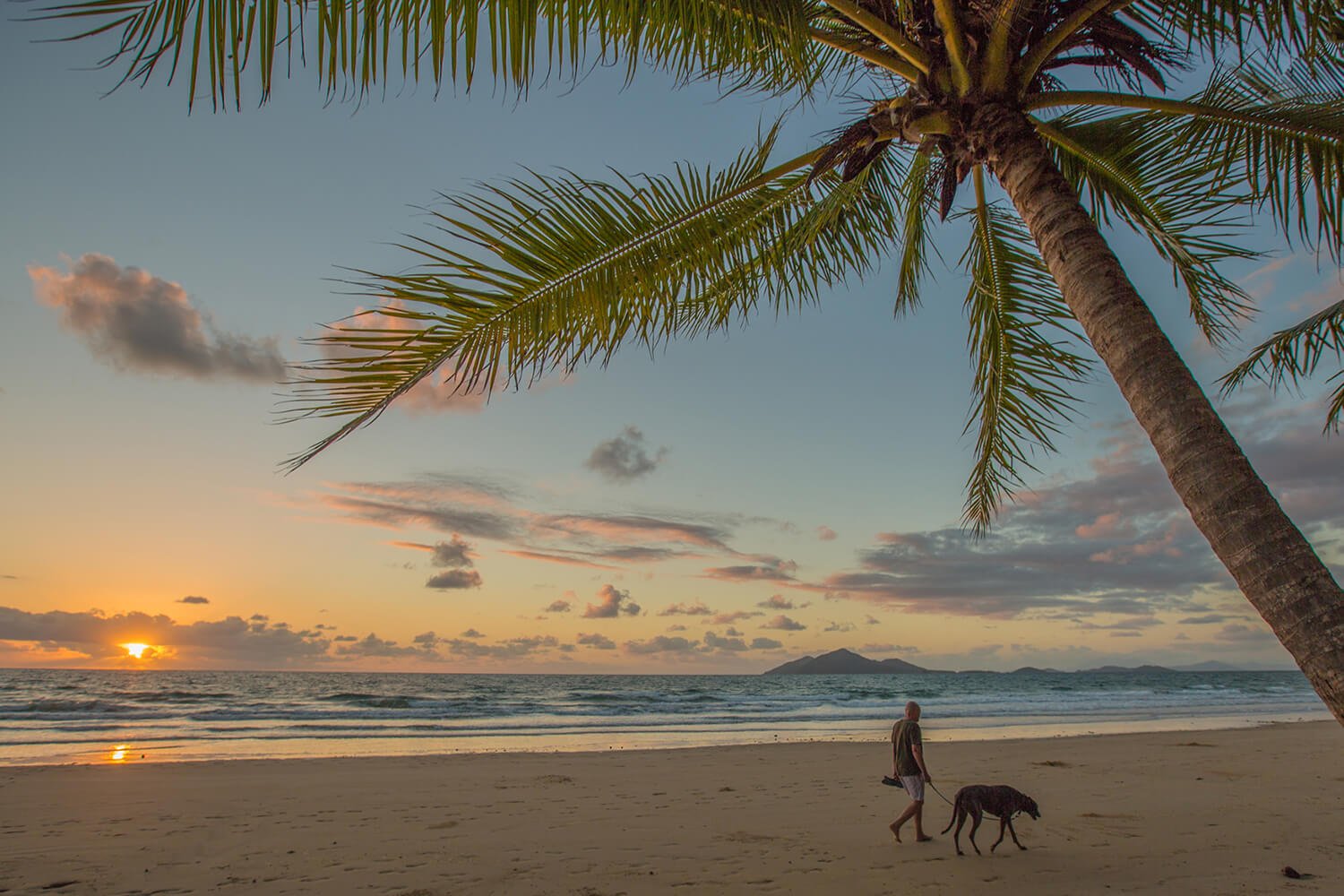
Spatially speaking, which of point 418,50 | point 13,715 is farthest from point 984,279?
point 13,715

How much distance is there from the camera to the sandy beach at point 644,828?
5.59m

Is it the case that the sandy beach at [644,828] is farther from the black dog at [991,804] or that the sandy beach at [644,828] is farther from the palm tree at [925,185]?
the palm tree at [925,185]

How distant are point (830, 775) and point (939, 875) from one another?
5.78m

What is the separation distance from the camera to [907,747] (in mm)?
5934

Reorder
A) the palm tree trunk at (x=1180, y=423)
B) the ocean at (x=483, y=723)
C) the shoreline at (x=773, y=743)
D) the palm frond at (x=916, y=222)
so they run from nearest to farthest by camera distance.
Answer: the palm tree trunk at (x=1180, y=423) → the palm frond at (x=916, y=222) → the shoreline at (x=773, y=743) → the ocean at (x=483, y=723)

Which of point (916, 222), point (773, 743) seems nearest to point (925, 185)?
point (916, 222)

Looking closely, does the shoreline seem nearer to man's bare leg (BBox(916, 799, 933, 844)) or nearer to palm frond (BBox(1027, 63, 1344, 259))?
man's bare leg (BBox(916, 799, 933, 844))

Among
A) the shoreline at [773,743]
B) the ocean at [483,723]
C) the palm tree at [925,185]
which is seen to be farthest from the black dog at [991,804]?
the ocean at [483,723]

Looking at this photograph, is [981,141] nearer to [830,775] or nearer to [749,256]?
[749,256]

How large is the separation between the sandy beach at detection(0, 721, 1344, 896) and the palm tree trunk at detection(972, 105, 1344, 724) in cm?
366

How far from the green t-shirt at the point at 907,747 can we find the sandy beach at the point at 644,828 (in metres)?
0.67

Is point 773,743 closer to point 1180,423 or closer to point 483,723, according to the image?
point 483,723

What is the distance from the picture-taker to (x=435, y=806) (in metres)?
8.59

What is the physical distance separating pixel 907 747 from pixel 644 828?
2.94 metres
